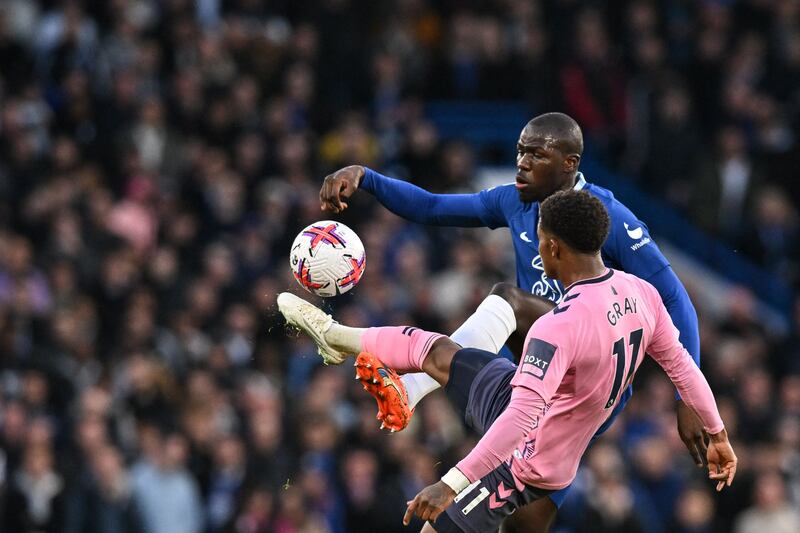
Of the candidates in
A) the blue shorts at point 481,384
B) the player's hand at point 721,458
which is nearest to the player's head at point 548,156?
the blue shorts at point 481,384

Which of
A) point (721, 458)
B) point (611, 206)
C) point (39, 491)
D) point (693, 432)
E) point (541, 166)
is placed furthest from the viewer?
point (39, 491)

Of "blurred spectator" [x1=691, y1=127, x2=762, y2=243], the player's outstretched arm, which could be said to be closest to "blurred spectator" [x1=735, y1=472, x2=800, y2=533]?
"blurred spectator" [x1=691, y1=127, x2=762, y2=243]

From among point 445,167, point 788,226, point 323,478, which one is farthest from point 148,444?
point 788,226

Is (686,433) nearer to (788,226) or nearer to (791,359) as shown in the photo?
(791,359)

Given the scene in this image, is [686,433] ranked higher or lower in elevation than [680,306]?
lower

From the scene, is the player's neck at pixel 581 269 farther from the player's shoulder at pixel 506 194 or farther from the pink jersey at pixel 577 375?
the player's shoulder at pixel 506 194

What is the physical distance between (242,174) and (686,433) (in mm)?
7641

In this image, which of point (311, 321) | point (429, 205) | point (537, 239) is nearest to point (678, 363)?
point (537, 239)

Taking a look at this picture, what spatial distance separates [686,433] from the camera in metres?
7.34

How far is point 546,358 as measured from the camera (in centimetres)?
657

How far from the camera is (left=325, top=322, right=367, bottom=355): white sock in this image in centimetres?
760

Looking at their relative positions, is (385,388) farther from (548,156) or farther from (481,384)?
(548,156)

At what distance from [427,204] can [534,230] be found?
28.0 inches

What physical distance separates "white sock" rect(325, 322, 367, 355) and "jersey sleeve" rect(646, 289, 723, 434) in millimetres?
1491
